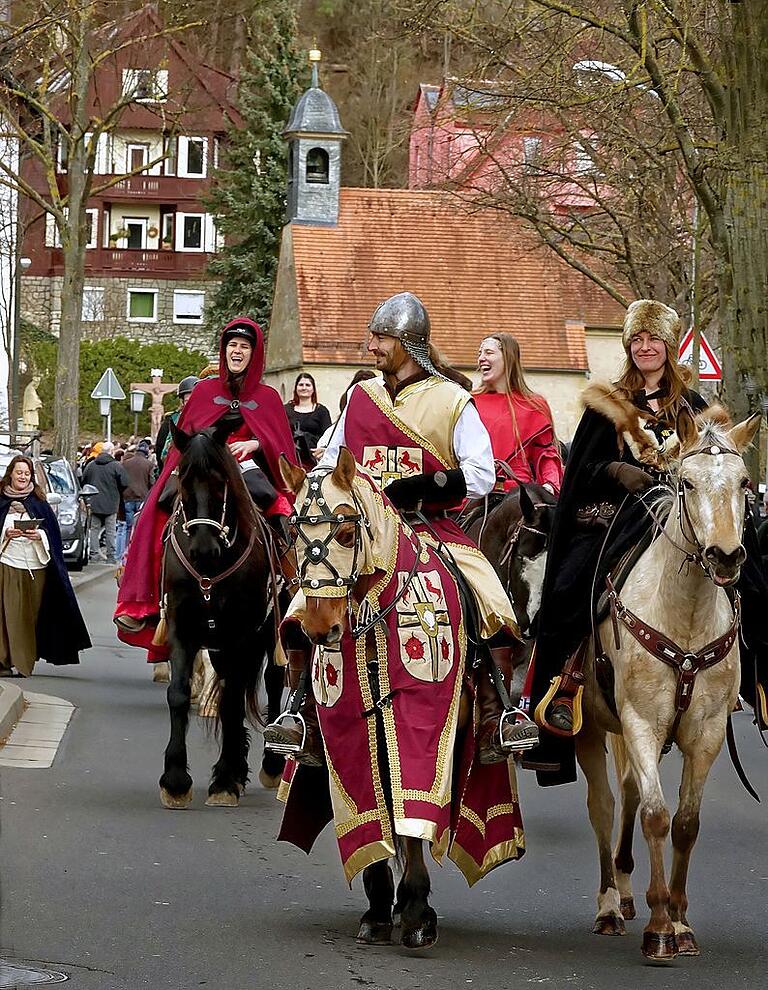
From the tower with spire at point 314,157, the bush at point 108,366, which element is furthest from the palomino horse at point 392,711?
the bush at point 108,366

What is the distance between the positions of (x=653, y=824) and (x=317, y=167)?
186 ft

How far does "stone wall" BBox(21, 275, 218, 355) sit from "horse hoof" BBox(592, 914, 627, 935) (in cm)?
8001

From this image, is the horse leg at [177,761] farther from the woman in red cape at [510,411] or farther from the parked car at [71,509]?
the parked car at [71,509]

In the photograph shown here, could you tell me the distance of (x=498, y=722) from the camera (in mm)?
7586

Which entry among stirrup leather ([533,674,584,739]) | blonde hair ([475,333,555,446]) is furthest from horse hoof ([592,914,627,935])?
blonde hair ([475,333,555,446])

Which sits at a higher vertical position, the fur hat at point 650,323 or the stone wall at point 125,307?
the stone wall at point 125,307

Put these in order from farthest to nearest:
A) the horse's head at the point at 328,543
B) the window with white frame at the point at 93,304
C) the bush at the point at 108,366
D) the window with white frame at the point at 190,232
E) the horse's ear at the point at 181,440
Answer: the window with white frame at the point at 190,232, the window with white frame at the point at 93,304, the bush at the point at 108,366, the horse's ear at the point at 181,440, the horse's head at the point at 328,543

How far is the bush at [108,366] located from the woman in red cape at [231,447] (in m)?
55.4

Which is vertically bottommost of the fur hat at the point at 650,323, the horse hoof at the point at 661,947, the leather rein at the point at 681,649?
the horse hoof at the point at 661,947

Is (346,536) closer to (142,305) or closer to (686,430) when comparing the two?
(686,430)

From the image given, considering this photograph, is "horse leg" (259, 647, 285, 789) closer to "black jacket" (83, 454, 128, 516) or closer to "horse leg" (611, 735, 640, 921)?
"horse leg" (611, 735, 640, 921)

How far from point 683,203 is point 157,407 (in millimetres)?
32716

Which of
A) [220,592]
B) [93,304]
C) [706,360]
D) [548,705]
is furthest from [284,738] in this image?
[93,304]

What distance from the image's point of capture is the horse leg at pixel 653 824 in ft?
23.7
